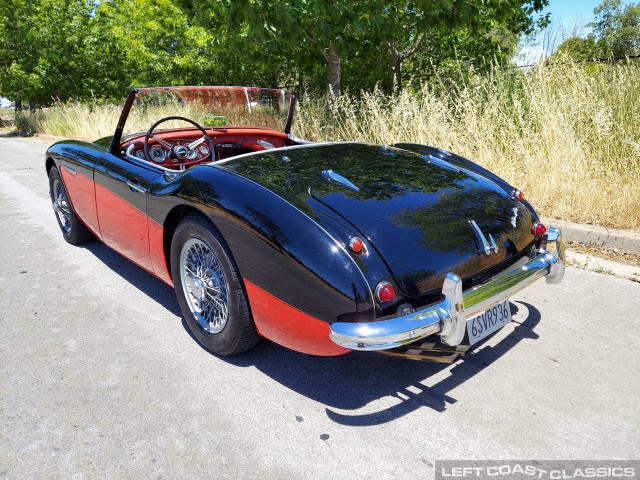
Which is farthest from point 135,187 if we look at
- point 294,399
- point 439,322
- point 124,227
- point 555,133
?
point 555,133

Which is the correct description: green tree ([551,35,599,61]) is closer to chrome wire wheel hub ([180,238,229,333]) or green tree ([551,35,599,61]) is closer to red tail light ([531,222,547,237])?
red tail light ([531,222,547,237])

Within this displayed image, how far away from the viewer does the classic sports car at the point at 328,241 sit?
2.06 meters

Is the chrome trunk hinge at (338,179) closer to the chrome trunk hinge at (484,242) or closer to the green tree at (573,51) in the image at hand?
the chrome trunk hinge at (484,242)

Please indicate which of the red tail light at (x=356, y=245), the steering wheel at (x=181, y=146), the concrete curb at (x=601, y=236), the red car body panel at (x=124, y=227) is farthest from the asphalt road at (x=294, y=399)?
the steering wheel at (x=181, y=146)

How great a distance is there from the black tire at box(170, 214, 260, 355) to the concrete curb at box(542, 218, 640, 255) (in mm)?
3171

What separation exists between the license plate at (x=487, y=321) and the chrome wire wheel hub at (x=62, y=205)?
12.0 ft

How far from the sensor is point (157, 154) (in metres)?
3.77

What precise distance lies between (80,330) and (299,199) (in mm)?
1713

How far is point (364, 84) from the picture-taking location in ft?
36.1

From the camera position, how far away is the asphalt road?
1.98 meters

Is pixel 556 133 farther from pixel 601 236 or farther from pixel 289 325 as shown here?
pixel 289 325

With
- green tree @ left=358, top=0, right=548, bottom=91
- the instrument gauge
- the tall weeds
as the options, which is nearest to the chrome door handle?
the instrument gauge

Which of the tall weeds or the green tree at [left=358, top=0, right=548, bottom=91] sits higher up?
the green tree at [left=358, top=0, right=548, bottom=91]

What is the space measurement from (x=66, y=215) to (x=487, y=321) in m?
3.93
